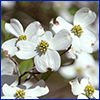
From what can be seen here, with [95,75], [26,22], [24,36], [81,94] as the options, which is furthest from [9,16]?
[81,94]

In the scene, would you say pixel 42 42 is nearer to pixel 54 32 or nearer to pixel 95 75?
pixel 54 32

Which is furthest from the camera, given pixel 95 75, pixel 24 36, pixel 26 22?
pixel 26 22

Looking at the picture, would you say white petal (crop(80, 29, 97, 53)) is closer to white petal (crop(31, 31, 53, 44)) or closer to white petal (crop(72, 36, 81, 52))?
white petal (crop(72, 36, 81, 52))

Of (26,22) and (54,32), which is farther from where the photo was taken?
(26,22)

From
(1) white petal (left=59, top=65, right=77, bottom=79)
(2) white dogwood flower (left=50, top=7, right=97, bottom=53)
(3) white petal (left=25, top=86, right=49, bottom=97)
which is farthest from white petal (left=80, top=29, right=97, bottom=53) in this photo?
(1) white petal (left=59, top=65, right=77, bottom=79)

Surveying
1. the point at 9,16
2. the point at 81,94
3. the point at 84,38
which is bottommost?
the point at 81,94

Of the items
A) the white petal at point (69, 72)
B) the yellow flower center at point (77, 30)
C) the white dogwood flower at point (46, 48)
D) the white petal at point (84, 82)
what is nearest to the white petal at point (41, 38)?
the white dogwood flower at point (46, 48)

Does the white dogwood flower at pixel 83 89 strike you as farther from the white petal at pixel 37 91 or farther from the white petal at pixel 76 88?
the white petal at pixel 37 91
